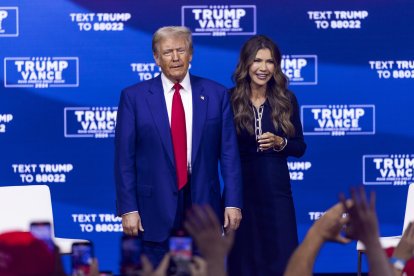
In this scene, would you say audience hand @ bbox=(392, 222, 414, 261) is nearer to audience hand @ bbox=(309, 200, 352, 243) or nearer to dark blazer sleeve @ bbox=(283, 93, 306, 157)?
audience hand @ bbox=(309, 200, 352, 243)

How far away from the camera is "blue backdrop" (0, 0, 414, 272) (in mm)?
7449

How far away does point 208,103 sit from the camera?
5.25 m

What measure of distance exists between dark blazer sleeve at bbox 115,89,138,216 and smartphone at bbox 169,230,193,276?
218cm

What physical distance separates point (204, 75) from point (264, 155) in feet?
6.47

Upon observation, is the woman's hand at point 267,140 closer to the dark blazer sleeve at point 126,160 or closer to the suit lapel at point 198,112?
the suit lapel at point 198,112

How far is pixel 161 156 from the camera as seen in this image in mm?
5168

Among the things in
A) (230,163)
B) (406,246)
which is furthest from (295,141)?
(406,246)

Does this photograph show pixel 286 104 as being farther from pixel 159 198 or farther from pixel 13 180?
pixel 13 180

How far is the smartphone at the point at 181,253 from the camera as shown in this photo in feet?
9.01

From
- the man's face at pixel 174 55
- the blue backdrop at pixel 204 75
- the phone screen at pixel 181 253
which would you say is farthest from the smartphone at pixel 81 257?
the blue backdrop at pixel 204 75

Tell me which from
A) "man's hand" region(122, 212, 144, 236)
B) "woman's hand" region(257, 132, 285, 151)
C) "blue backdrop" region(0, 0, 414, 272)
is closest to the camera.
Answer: "man's hand" region(122, 212, 144, 236)

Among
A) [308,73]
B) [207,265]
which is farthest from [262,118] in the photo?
[207,265]

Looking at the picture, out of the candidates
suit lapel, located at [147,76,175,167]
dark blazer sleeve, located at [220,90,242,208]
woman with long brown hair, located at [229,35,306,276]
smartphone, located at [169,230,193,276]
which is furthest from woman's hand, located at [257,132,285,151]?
smartphone, located at [169,230,193,276]

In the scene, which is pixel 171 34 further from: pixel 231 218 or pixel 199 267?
pixel 199 267
